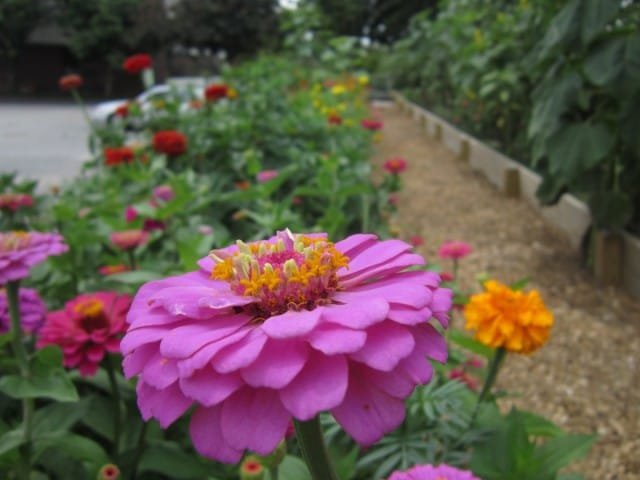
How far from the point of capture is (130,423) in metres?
1.14

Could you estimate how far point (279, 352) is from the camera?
0.44 m

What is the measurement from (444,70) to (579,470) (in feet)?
23.4

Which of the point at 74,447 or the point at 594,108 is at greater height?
the point at 594,108

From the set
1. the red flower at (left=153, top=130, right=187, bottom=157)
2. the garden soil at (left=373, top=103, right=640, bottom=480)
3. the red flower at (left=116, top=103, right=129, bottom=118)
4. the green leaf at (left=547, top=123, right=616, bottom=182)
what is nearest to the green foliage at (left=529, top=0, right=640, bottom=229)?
the green leaf at (left=547, top=123, right=616, bottom=182)

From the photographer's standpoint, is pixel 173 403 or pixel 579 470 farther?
pixel 579 470

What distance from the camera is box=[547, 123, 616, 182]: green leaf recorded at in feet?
7.90

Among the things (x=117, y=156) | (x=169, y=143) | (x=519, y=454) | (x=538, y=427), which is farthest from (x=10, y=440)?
(x=117, y=156)

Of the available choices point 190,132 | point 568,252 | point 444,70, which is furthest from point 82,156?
point 568,252

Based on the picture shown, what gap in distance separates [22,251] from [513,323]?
0.75m

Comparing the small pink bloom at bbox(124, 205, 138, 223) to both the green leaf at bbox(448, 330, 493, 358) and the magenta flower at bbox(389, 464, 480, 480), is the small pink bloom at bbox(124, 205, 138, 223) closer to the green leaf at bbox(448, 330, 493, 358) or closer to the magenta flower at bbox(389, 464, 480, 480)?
the green leaf at bbox(448, 330, 493, 358)

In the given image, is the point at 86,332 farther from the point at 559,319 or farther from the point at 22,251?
the point at 559,319

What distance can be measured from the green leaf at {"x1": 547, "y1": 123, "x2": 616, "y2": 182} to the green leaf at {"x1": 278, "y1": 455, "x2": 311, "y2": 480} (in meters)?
1.97

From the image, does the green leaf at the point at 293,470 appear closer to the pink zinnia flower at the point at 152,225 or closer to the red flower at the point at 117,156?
the pink zinnia flower at the point at 152,225

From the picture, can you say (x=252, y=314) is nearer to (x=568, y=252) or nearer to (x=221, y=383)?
(x=221, y=383)
